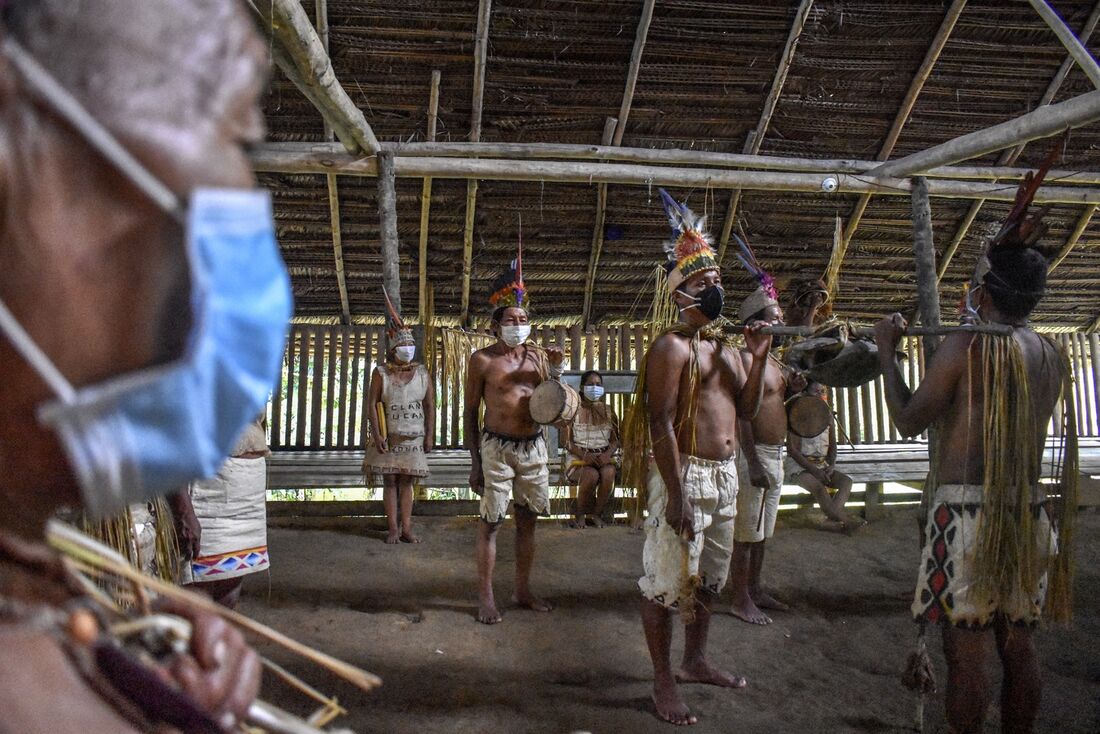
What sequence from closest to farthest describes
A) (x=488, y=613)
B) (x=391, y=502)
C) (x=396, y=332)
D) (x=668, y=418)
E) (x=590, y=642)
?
(x=668, y=418) < (x=590, y=642) < (x=488, y=613) < (x=396, y=332) < (x=391, y=502)

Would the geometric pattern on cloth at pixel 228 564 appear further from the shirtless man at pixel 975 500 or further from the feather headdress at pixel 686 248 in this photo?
the shirtless man at pixel 975 500

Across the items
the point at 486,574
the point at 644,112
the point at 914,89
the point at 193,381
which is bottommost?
the point at 486,574

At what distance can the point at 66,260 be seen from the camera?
552 millimetres

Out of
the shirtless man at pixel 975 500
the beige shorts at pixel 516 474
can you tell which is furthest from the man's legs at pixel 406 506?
the shirtless man at pixel 975 500

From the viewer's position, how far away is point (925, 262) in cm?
662

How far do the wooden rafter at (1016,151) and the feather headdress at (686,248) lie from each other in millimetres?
5047

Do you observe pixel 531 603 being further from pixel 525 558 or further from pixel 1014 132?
pixel 1014 132

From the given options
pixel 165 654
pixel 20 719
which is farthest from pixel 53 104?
pixel 165 654

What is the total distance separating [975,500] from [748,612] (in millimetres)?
2153

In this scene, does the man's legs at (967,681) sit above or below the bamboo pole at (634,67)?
below

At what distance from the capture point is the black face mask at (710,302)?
3.56 m

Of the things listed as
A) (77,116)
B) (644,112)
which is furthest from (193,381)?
(644,112)

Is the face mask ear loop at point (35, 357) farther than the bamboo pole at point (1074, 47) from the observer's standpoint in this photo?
No

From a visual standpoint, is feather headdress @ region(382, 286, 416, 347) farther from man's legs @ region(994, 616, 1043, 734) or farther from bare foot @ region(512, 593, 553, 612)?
man's legs @ region(994, 616, 1043, 734)
